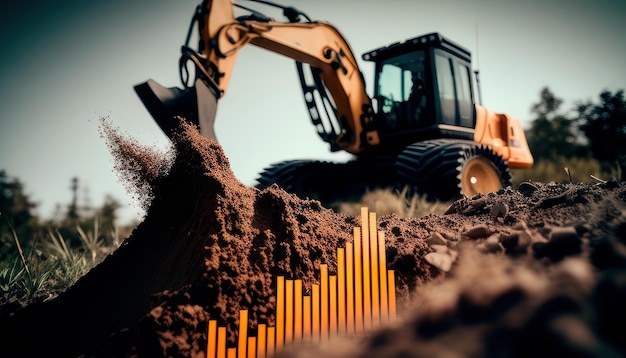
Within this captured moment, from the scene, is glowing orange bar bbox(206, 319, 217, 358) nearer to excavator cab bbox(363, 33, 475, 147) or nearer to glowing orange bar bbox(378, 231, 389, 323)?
glowing orange bar bbox(378, 231, 389, 323)

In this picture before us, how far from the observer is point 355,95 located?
26.1ft

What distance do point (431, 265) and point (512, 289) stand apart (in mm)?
1907

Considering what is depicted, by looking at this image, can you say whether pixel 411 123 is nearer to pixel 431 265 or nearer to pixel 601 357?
pixel 431 265

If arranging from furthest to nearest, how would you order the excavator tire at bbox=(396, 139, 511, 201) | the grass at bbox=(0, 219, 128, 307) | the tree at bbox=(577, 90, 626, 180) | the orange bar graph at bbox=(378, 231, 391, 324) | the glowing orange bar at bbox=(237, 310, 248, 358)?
the tree at bbox=(577, 90, 626, 180) < the excavator tire at bbox=(396, 139, 511, 201) < the grass at bbox=(0, 219, 128, 307) < the orange bar graph at bbox=(378, 231, 391, 324) < the glowing orange bar at bbox=(237, 310, 248, 358)

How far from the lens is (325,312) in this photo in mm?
2176

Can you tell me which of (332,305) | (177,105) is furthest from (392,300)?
(177,105)

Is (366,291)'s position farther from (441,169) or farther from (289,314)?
(441,169)

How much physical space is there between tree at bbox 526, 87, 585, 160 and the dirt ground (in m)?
19.2

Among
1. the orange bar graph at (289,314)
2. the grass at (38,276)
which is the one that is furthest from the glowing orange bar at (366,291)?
the grass at (38,276)

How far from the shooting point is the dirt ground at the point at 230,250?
2111mm

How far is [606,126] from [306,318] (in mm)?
21209

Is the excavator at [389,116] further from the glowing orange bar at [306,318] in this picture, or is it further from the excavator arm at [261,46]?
the glowing orange bar at [306,318]

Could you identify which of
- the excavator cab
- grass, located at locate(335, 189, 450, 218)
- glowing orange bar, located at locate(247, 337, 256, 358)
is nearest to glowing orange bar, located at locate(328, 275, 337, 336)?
glowing orange bar, located at locate(247, 337, 256, 358)

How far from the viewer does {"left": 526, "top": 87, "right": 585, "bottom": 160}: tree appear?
2031 cm
